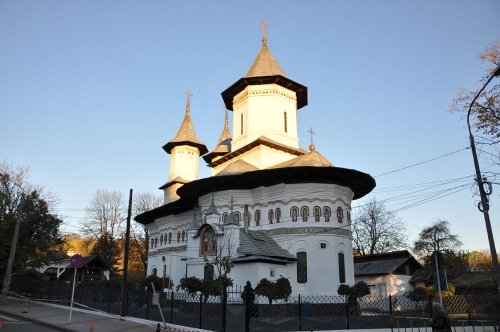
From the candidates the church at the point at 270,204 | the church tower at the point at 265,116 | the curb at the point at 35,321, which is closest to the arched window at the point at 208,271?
the church at the point at 270,204

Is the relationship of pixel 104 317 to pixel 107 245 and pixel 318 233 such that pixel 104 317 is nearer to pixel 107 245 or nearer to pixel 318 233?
pixel 318 233

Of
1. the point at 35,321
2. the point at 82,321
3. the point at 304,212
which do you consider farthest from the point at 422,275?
the point at 35,321

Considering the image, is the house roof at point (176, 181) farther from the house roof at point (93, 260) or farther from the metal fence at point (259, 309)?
the metal fence at point (259, 309)

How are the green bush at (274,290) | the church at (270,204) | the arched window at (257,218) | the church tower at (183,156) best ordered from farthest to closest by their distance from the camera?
the church tower at (183,156)
the arched window at (257,218)
the church at (270,204)
the green bush at (274,290)

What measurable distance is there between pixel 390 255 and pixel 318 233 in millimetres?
18840

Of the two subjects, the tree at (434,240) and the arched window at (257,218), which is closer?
the arched window at (257,218)

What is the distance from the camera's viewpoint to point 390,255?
3953 centimetres

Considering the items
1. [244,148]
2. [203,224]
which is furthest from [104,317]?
[244,148]

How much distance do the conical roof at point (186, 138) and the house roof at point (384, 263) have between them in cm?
2024

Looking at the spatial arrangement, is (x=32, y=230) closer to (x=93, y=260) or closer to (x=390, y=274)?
(x=93, y=260)

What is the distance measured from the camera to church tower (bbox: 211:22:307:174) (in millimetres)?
30078

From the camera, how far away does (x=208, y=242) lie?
79.7 feet

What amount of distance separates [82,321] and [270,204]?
1366cm

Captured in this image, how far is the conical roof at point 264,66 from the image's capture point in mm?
32375
